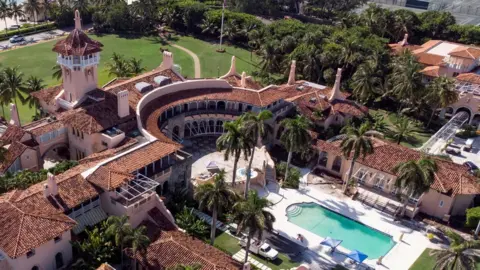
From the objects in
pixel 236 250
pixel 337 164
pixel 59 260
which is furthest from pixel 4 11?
pixel 236 250

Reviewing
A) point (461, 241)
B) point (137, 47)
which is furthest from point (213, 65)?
point (461, 241)

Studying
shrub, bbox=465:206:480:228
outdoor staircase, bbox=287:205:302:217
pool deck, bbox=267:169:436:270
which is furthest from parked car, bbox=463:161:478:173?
outdoor staircase, bbox=287:205:302:217

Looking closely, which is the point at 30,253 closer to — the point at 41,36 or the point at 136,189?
the point at 136,189

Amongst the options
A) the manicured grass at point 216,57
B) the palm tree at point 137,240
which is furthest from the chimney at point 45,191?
the manicured grass at point 216,57

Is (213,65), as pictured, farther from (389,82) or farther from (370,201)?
(370,201)

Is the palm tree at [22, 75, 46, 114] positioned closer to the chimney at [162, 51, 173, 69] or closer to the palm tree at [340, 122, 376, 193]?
the chimney at [162, 51, 173, 69]

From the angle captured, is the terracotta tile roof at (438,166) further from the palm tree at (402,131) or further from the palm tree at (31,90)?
the palm tree at (31,90)

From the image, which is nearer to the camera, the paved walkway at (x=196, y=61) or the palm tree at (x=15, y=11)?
the paved walkway at (x=196, y=61)

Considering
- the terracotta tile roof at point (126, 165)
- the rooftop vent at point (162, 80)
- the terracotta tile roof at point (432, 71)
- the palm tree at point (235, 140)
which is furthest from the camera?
the terracotta tile roof at point (432, 71)
